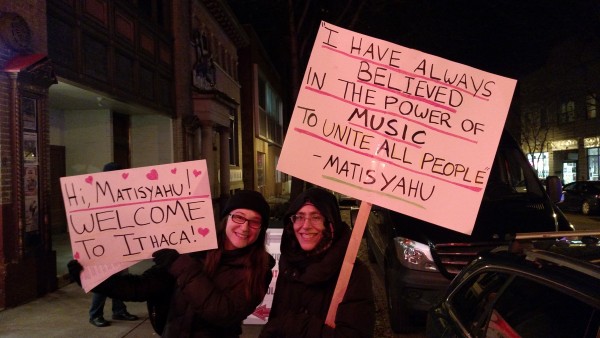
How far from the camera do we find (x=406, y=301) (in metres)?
5.02

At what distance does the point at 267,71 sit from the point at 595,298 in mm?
34312

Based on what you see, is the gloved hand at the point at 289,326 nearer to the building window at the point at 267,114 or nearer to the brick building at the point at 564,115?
the building window at the point at 267,114

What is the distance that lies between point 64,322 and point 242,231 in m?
4.50

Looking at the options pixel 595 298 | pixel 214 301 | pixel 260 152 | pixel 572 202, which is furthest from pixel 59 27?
pixel 260 152

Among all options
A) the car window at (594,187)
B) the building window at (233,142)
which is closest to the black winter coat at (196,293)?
the car window at (594,187)

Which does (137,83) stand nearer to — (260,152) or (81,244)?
(81,244)

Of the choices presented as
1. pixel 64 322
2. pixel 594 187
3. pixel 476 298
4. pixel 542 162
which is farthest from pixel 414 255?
pixel 542 162

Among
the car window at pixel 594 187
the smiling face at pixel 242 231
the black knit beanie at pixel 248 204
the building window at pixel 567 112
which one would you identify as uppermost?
the building window at pixel 567 112

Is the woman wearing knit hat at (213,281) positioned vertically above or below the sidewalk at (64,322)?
above

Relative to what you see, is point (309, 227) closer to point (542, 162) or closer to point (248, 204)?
point (248, 204)

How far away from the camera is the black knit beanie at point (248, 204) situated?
96.4 inches

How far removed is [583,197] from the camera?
1858cm

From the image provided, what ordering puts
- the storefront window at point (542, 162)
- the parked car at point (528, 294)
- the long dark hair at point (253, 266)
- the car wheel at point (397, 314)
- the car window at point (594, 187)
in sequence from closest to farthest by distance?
1. the parked car at point (528, 294)
2. the long dark hair at point (253, 266)
3. the car wheel at point (397, 314)
4. the car window at point (594, 187)
5. the storefront window at point (542, 162)

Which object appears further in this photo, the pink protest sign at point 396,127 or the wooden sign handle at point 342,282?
the pink protest sign at point 396,127
